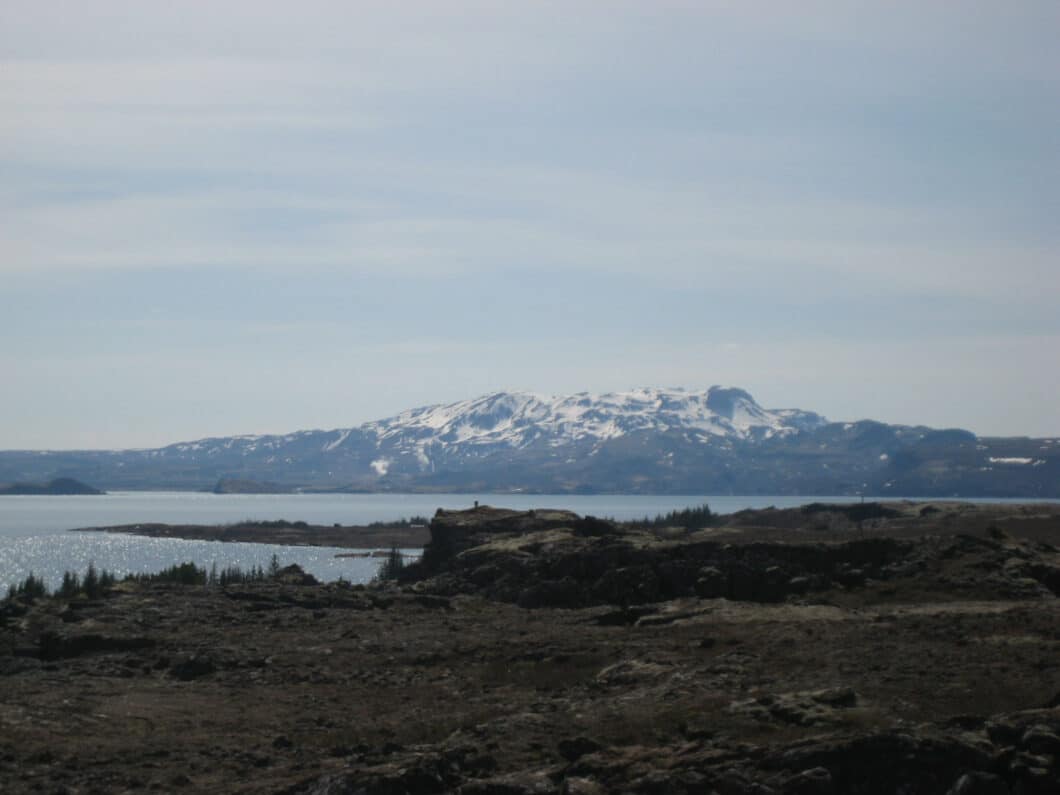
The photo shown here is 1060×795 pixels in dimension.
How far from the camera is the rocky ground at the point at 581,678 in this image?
2753 centimetres

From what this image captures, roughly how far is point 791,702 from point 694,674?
6839 millimetres

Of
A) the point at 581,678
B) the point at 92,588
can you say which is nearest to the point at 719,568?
the point at 581,678

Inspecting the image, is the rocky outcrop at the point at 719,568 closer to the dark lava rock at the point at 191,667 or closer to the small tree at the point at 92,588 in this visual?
the small tree at the point at 92,588

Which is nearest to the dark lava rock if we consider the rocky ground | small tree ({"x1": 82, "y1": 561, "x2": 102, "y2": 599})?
the rocky ground

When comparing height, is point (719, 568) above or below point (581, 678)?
above

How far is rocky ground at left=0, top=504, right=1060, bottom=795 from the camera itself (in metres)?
27.5

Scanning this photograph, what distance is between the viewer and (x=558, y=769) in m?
28.5

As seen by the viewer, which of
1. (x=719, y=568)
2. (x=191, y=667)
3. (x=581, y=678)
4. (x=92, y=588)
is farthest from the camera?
(x=92, y=588)

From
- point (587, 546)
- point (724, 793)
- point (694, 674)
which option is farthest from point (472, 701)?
point (587, 546)

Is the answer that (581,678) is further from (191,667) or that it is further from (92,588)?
(92,588)

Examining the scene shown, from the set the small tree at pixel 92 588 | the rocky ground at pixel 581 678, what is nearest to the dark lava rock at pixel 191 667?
the rocky ground at pixel 581 678

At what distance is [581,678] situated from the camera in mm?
42719

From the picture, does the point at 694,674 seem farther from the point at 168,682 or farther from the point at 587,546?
the point at 587,546

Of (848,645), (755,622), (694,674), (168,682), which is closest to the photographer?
(694,674)
